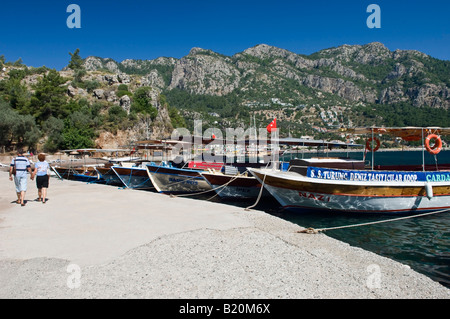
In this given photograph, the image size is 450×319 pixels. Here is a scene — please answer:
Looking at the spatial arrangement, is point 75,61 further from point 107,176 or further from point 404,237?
point 404,237

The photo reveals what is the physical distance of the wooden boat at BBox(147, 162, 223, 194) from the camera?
1698 centimetres

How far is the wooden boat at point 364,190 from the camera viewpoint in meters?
11.8

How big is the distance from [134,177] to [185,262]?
50.0ft

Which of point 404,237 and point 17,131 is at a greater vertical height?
point 17,131

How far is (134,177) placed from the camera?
785 inches

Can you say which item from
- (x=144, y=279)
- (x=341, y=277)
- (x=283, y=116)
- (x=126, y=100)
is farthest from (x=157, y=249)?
(x=283, y=116)

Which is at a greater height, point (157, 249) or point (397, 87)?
point (397, 87)

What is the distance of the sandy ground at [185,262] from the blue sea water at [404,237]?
6.50 ft

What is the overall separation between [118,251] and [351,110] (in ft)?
626

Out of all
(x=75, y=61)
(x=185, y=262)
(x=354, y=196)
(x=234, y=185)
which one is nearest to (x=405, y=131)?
(x=354, y=196)

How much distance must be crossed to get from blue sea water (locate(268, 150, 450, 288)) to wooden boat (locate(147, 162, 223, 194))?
488 cm

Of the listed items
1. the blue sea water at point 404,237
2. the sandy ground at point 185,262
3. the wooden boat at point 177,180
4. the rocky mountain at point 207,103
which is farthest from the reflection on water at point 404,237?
the rocky mountain at point 207,103

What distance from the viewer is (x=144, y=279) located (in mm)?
4992
